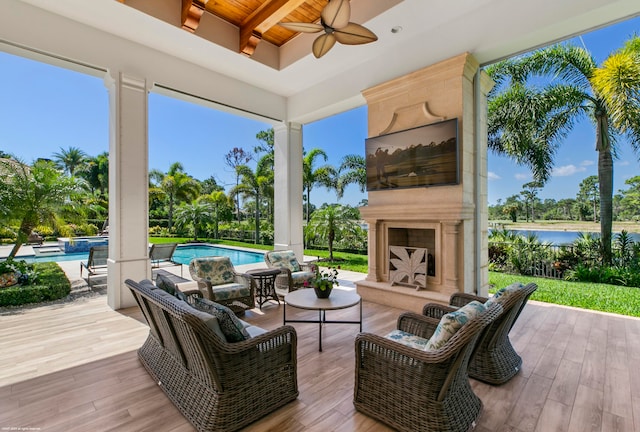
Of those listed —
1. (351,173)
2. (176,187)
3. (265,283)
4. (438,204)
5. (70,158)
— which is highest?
(70,158)

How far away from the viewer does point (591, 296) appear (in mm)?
4949

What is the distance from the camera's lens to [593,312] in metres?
4.39

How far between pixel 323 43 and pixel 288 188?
3.74 m

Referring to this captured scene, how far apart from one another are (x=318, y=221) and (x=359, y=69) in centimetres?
519

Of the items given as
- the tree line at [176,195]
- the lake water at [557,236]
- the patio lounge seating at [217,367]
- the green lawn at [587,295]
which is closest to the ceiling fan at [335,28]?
the patio lounge seating at [217,367]

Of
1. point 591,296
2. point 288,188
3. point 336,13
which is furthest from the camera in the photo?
point 288,188

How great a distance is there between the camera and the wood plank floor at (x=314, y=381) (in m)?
2.05

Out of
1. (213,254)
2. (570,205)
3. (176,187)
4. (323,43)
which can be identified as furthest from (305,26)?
(176,187)

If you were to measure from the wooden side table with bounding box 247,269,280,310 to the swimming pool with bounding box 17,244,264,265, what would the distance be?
6.77 meters

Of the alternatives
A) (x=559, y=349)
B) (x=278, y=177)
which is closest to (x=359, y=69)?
(x=278, y=177)

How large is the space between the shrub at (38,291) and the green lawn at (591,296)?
7710 millimetres

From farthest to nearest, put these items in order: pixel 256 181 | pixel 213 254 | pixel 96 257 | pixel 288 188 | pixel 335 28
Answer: pixel 256 181
pixel 213 254
pixel 288 188
pixel 96 257
pixel 335 28

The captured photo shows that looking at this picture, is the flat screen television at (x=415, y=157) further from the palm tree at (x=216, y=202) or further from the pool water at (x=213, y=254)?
the palm tree at (x=216, y=202)

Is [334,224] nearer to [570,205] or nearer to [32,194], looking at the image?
[570,205]
